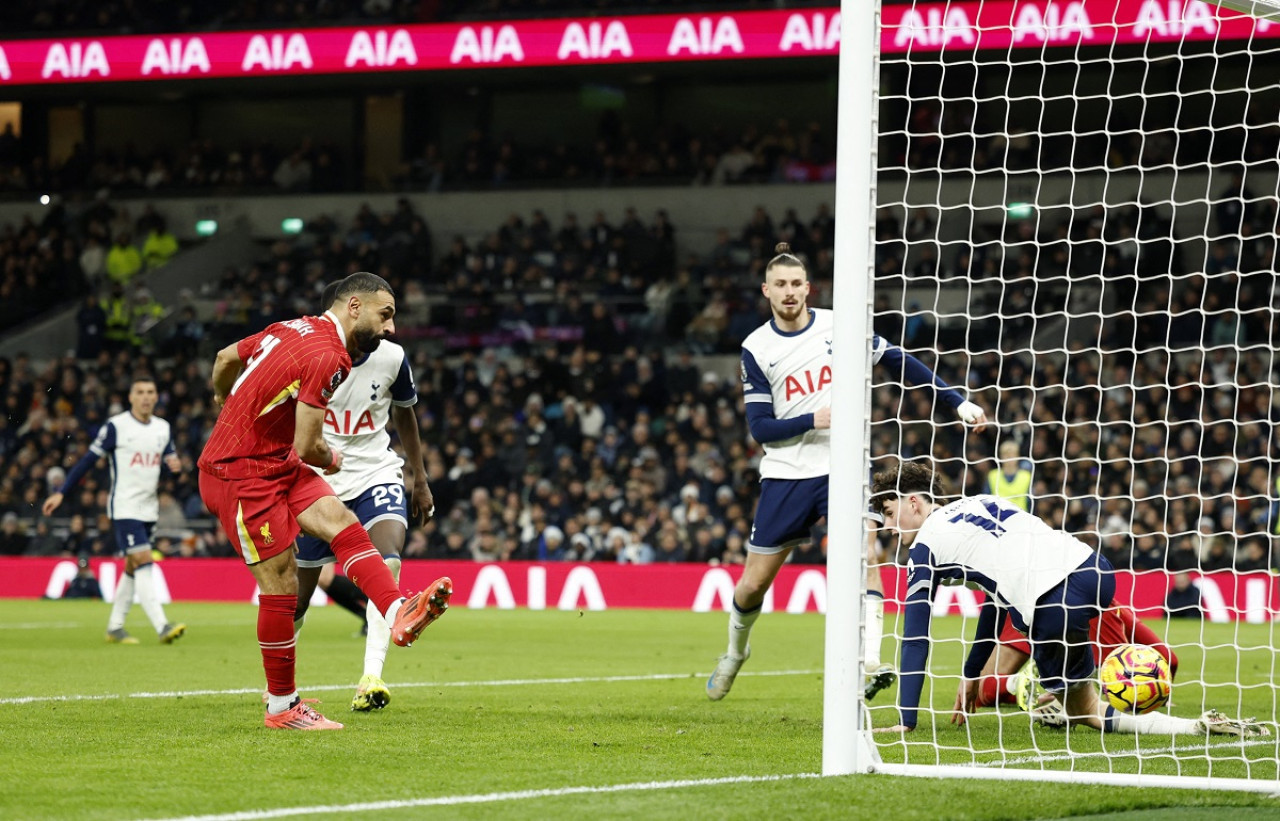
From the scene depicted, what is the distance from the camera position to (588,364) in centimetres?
2370

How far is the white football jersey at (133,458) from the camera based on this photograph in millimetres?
13148

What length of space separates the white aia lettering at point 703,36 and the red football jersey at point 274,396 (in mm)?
15700

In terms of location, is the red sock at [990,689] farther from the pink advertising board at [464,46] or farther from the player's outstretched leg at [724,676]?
the pink advertising board at [464,46]

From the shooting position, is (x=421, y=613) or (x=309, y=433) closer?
(x=421, y=613)

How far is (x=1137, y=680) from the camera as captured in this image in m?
6.38

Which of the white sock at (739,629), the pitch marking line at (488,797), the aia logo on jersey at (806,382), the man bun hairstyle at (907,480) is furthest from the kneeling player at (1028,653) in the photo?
the pitch marking line at (488,797)

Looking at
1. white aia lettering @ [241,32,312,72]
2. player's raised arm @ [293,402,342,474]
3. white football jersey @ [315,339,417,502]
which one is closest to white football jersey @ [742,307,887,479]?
white football jersey @ [315,339,417,502]

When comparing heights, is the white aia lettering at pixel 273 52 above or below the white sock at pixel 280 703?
above

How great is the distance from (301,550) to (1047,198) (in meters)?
15.9

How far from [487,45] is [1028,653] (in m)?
16.6

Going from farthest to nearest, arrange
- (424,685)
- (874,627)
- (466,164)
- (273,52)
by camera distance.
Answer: (466,164) → (273,52) → (424,685) → (874,627)

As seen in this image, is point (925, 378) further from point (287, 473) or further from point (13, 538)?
point (13, 538)

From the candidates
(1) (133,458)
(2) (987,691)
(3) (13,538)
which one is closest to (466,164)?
(3) (13,538)

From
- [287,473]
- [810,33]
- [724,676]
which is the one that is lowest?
[724,676]
